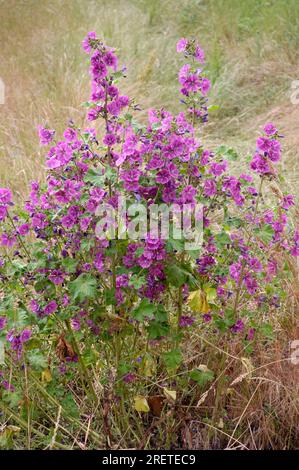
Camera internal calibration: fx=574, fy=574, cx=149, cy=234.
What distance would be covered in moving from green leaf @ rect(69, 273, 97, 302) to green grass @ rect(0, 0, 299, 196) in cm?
212

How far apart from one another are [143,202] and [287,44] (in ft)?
15.8

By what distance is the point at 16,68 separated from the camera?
5.07 metres

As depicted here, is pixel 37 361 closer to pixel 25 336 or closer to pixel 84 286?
pixel 25 336

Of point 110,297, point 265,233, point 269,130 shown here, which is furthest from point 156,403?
point 269,130

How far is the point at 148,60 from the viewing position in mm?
5500

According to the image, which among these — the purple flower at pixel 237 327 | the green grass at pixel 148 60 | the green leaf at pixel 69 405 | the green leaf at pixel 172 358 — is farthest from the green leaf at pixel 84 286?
the green grass at pixel 148 60

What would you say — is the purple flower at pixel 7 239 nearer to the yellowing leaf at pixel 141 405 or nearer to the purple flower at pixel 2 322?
the purple flower at pixel 2 322

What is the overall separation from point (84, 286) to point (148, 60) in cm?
437

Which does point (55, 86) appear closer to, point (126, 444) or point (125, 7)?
point (125, 7)

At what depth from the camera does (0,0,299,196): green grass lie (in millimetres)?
4309

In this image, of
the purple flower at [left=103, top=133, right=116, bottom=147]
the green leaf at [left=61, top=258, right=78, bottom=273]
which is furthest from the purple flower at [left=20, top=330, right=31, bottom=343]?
the purple flower at [left=103, top=133, right=116, bottom=147]

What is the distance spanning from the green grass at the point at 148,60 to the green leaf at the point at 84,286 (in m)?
2.12

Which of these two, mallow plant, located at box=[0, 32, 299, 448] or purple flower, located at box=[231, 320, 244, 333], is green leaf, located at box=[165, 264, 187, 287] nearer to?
mallow plant, located at box=[0, 32, 299, 448]

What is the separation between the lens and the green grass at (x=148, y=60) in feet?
14.1
